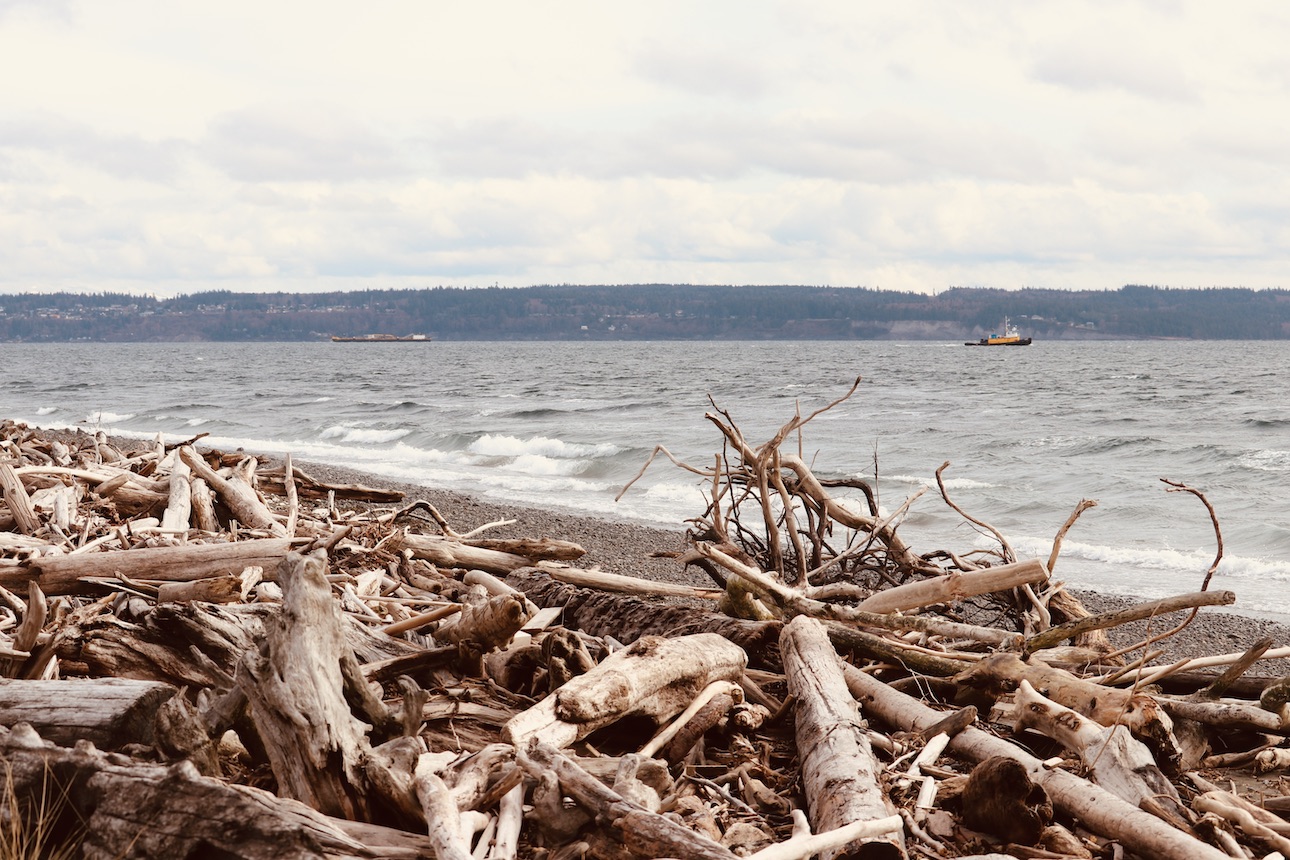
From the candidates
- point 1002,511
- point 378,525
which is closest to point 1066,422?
point 1002,511

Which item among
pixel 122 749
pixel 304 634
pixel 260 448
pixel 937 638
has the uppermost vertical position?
pixel 304 634

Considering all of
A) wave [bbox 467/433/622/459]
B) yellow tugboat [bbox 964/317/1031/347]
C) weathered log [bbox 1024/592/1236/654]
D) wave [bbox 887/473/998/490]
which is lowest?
wave [bbox 467/433/622/459]

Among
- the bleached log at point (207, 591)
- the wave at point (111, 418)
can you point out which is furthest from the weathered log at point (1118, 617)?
the wave at point (111, 418)

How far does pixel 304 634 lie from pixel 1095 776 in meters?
2.51

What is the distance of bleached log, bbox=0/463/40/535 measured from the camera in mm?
6112

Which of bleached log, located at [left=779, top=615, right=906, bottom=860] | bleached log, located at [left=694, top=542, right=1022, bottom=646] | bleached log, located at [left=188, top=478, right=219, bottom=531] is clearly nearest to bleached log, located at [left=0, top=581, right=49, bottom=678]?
bleached log, located at [left=779, top=615, right=906, bottom=860]

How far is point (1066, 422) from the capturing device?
1208 inches

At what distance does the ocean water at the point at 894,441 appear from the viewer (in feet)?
43.7

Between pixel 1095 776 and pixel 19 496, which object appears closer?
pixel 1095 776

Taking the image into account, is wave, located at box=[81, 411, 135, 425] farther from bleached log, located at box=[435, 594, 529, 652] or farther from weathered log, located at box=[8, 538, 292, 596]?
bleached log, located at box=[435, 594, 529, 652]

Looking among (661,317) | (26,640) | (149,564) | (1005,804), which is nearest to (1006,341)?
(661,317)

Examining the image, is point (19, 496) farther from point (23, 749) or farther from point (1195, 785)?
point (1195, 785)

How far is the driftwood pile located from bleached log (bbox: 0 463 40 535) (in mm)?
964

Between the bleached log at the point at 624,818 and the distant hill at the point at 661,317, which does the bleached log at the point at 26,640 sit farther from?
the distant hill at the point at 661,317
